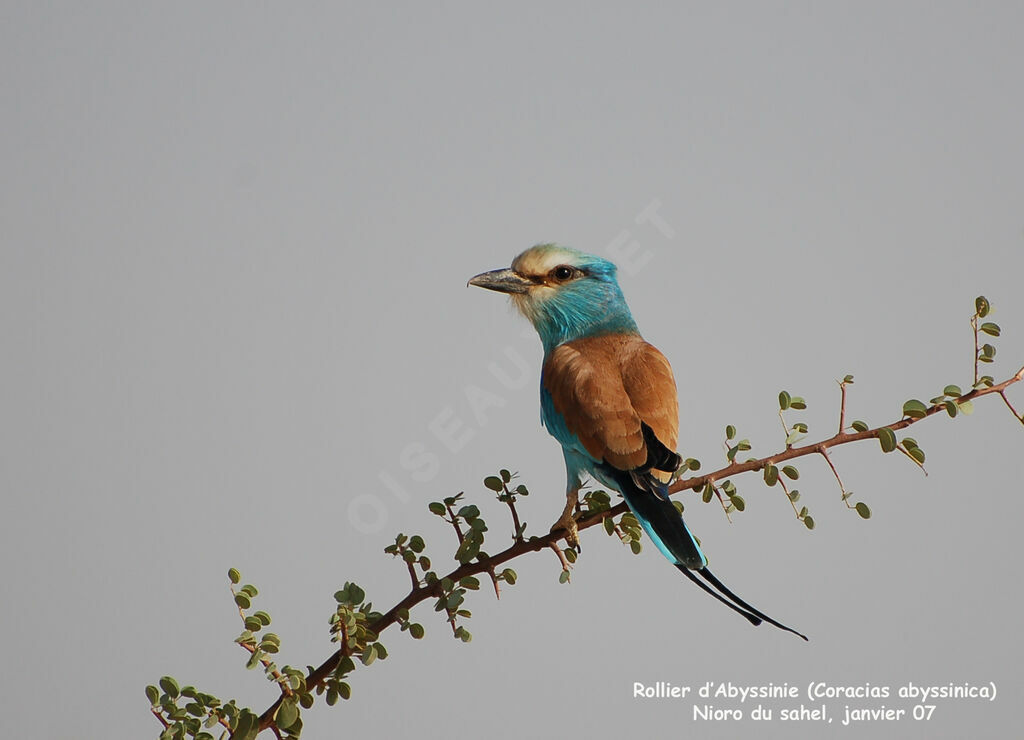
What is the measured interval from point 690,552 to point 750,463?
5.2 inches

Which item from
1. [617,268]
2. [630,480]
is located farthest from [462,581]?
[617,268]

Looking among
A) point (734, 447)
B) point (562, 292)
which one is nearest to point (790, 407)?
point (734, 447)

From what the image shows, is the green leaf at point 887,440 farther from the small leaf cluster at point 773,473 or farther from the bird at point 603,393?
the bird at point 603,393

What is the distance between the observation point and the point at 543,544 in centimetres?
108

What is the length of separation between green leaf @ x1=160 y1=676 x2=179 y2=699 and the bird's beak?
872 millimetres

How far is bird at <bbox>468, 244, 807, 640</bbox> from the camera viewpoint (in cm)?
116

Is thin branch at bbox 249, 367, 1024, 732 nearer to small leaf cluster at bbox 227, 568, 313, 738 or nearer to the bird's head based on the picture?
small leaf cluster at bbox 227, 568, 313, 738

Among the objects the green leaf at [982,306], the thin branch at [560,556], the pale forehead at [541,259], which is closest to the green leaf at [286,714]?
the thin branch at [560,556]

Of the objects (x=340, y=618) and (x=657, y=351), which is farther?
(x=657, y=351)

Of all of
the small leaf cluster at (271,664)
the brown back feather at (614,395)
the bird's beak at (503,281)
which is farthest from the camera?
the bird's beak at (503,281)

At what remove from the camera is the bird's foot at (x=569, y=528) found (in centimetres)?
135

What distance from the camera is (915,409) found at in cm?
102

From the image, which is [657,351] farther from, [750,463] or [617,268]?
[750,463]

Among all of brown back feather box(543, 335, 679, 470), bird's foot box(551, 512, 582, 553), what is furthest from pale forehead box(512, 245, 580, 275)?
bird's foot box(551, 512, 582, 553)
